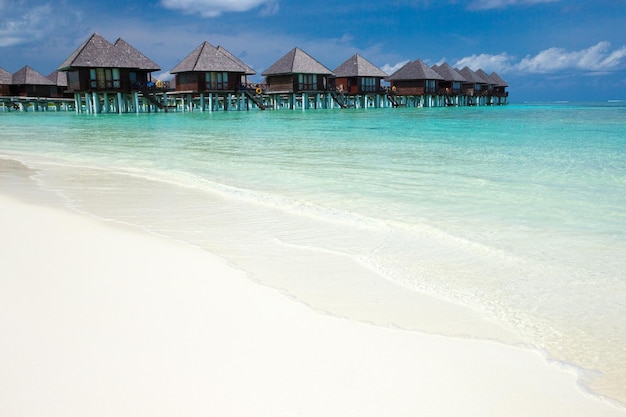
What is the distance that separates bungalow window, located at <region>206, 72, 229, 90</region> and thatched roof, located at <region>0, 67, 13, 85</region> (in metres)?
20.9

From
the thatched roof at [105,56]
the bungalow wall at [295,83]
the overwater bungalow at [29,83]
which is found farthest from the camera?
the overwater bungalow at [29,83]

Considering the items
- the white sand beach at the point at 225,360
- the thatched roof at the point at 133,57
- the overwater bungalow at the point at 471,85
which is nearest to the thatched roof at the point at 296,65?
the thatched roof at the point at 133,57

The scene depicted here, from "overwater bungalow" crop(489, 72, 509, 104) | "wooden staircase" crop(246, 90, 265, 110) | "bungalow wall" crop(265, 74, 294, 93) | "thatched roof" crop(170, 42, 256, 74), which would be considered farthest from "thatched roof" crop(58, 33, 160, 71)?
"overwater bungalow" crop(489, 72, 509, 104)

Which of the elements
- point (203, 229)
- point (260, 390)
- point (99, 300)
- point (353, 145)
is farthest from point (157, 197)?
point (353, 145)

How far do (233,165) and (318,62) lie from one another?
39.5 metres

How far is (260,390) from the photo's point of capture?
2.05 meters

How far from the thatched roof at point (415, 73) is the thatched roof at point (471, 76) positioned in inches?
595

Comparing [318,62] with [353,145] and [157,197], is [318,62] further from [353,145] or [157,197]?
[157,197]

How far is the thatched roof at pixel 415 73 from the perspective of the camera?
197 feet

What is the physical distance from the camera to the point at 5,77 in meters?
49.8

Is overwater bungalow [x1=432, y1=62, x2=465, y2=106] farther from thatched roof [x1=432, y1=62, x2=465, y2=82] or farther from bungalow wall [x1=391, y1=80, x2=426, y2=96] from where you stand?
bungalow wall [x1=391, y1=80, x2=426, y2=96]

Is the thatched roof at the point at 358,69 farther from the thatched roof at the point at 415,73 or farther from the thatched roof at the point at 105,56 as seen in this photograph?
the thatched roof at the point at 105,56

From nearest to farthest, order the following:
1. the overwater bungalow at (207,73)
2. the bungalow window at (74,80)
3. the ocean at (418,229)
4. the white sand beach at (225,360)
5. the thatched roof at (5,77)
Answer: the white sand beach at (225,360) < the ocean at (418,229) < the bungalow window at (74,80) < the overwater bungalow at (207,73) < the thatched roof at (5,77)

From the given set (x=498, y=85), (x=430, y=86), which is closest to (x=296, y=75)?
(x=430, y=86)
